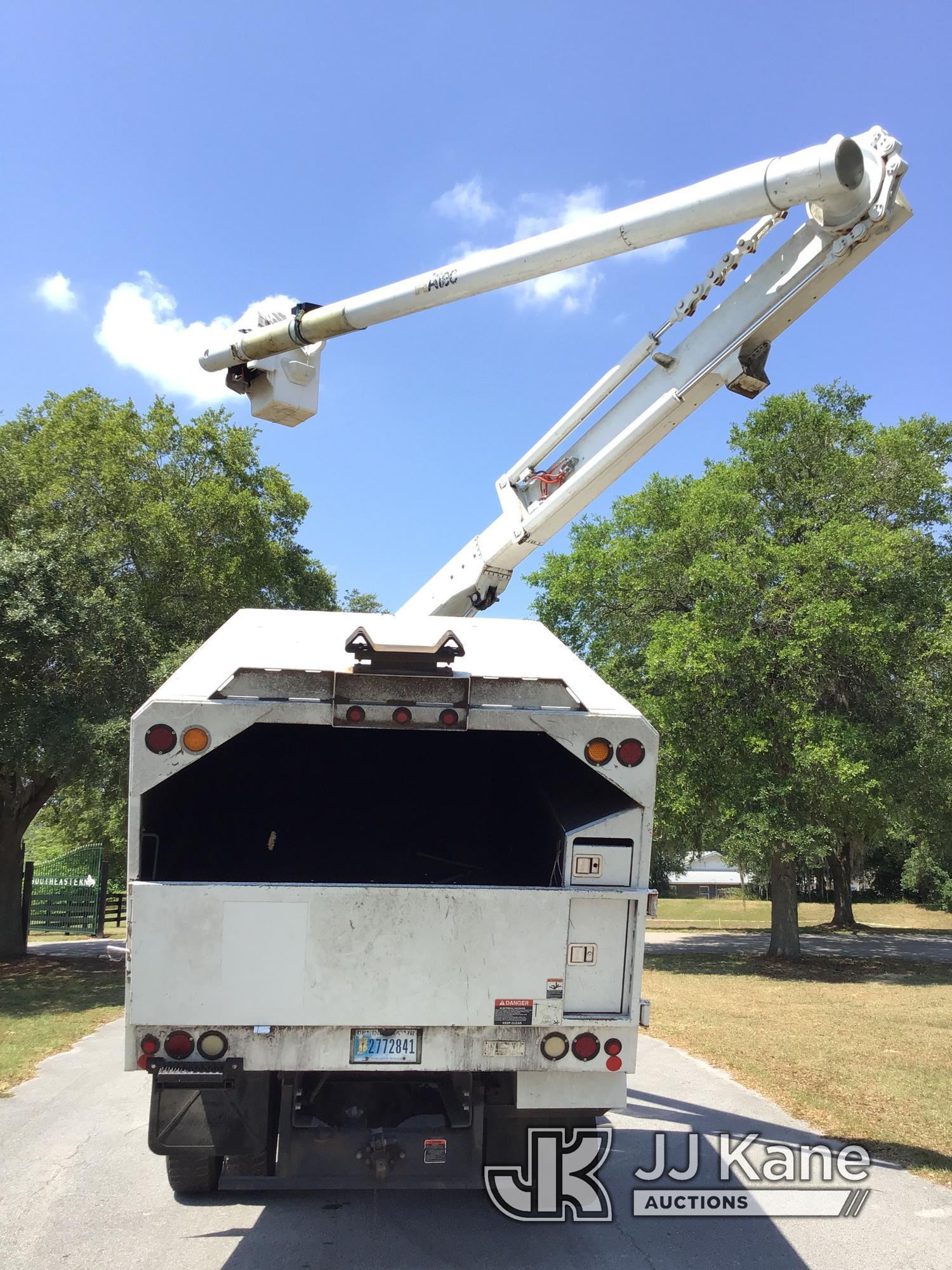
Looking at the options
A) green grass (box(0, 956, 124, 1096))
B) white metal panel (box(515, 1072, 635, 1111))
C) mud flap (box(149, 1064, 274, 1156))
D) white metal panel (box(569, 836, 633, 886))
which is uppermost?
white metal panel (box(569, 836, 633, 886))

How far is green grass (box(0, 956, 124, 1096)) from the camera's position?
9375 mm

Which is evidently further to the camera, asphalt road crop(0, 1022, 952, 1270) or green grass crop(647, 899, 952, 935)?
green grass crop(647, 899, 952, 935)

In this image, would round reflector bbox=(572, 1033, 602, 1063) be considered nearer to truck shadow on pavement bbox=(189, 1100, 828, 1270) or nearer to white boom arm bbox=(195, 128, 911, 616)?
truck shadow on pavement bbox=(189, 1100, 828, 1270)

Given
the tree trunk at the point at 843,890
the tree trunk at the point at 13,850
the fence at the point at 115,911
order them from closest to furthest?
the tree trunk at the point at 13,850, the fence at the point at 115,911, the tree trunk at the point at 843,890

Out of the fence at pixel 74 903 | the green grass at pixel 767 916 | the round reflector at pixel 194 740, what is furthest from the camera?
the green grass at pixel 767 916

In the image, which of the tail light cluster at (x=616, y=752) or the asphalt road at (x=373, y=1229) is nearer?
the tail light cluster at (x=616, y=752)

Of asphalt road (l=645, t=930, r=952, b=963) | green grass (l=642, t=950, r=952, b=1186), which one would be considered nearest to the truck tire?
green grass (l=642, t=950, r=952, b=1186)

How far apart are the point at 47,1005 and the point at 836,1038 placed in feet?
32.2

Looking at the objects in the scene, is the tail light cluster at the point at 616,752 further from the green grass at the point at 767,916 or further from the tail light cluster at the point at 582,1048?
the green grass at the point at 767,916

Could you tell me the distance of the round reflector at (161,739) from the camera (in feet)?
13.8

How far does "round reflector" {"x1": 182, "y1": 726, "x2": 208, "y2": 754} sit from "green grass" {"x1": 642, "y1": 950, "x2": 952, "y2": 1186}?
199 inches

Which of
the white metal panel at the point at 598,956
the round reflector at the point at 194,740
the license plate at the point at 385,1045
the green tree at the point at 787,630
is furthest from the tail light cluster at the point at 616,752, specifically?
the green tree at the point at 787,630

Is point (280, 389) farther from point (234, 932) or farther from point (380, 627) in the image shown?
point (234, 932)

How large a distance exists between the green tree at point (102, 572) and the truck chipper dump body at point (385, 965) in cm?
1004
